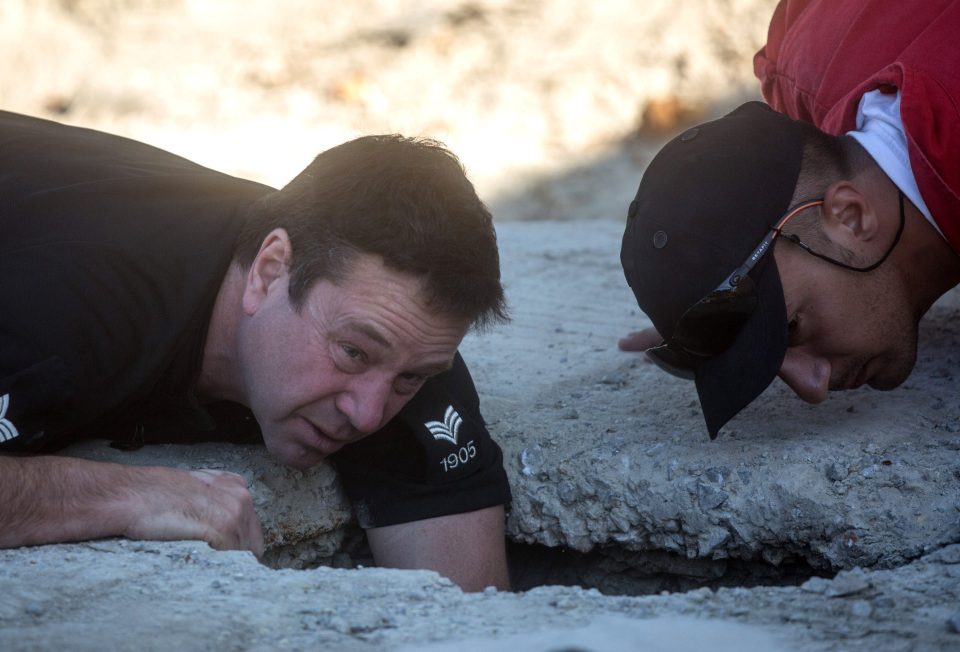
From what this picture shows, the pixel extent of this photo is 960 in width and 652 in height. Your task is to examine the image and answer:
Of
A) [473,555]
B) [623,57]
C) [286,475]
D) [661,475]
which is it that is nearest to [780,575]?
[661,475]

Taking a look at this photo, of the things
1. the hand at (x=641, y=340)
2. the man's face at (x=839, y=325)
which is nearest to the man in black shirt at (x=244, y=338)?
the man's face at (x=839, y=325)

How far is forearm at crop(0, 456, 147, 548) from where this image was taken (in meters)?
1.86

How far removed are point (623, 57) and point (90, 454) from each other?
429cm

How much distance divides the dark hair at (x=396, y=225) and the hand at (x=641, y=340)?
0.86 meters

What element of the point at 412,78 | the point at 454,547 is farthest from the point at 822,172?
the point at 412,78

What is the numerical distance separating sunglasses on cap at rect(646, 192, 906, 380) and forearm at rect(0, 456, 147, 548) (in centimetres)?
111

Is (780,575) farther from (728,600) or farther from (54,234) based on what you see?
(54,234)

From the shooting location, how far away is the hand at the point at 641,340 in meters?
3.03

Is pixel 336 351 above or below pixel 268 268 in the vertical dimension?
below

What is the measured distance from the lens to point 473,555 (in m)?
2.31

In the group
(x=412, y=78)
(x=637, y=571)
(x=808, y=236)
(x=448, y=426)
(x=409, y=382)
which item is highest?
(x=412, y=78)

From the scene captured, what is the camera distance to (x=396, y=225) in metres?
2.13

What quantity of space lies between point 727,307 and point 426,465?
0.70 metres

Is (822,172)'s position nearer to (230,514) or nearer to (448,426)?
(448,426)
